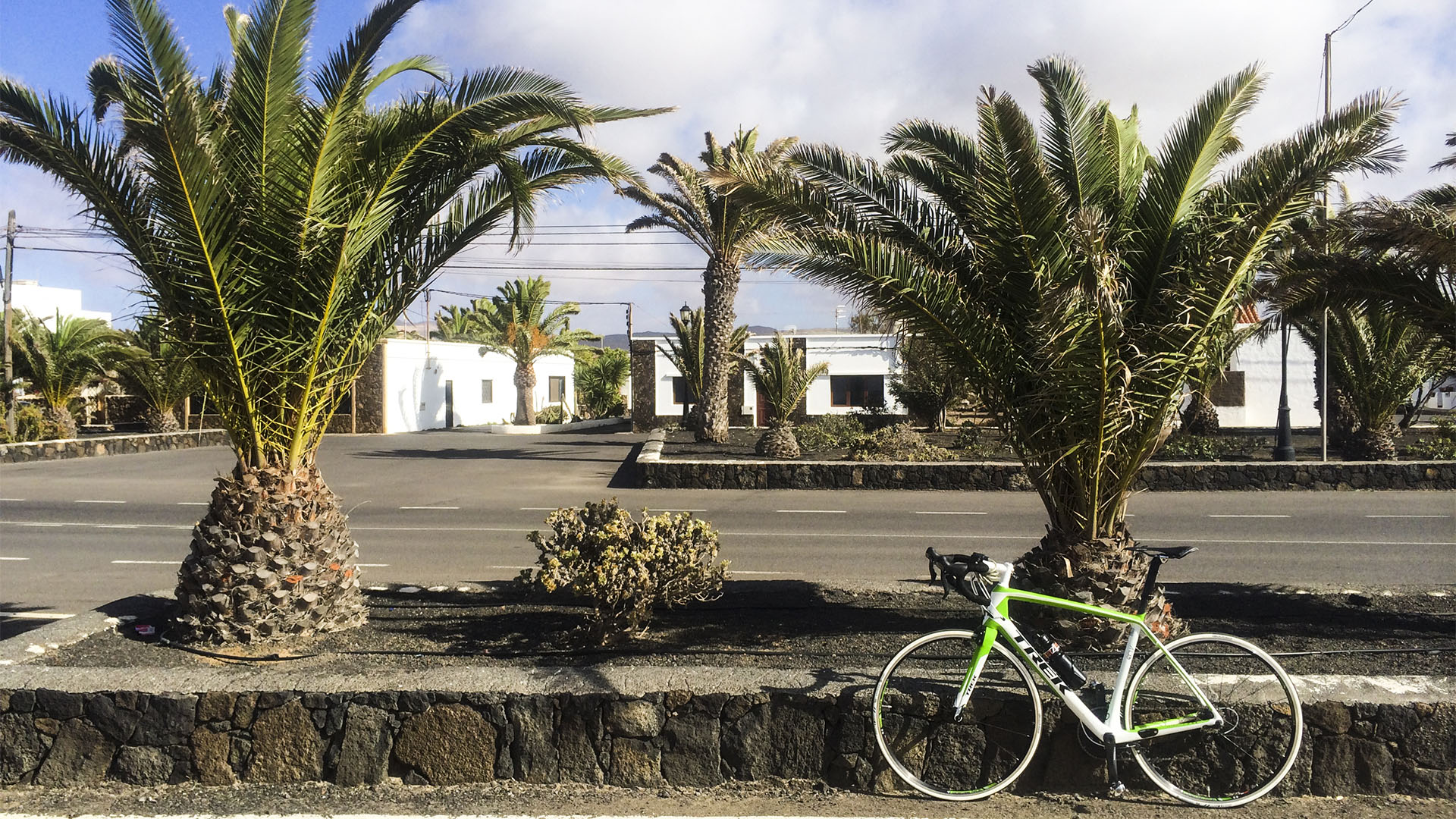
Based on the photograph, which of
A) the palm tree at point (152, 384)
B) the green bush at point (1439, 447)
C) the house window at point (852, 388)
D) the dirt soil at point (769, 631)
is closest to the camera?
the dirt soil at point (769, 631)

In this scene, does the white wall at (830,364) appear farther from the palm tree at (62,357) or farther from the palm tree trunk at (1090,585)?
the palm tree trunk at (1090,585)

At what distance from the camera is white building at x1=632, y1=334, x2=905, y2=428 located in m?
34.8

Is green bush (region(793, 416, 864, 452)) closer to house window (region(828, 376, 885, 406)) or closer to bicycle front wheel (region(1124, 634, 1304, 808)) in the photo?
house window (region(828, 376, 885, 406))

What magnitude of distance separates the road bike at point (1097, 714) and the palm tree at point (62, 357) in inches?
1094

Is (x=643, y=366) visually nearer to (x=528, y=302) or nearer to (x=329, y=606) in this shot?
(x=528, y=302)

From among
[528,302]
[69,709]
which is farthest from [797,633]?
[528,302]

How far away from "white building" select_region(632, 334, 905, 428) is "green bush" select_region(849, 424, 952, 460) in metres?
15.0

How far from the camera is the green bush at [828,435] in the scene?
70.4 feet

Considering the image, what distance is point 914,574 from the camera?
9.34 metres

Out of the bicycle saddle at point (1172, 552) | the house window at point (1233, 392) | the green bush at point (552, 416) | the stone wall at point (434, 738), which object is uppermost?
the house window at point (1233, 392)

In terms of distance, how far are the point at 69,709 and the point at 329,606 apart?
158 cm

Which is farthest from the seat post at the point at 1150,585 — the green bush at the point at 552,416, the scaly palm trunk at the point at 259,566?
the green bush at the point at 552,416

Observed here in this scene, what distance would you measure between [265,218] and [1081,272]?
4373mm

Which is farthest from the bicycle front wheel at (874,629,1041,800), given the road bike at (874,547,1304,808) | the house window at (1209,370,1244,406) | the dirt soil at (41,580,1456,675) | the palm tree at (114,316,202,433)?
the house window at (1209,370,1244,406)
